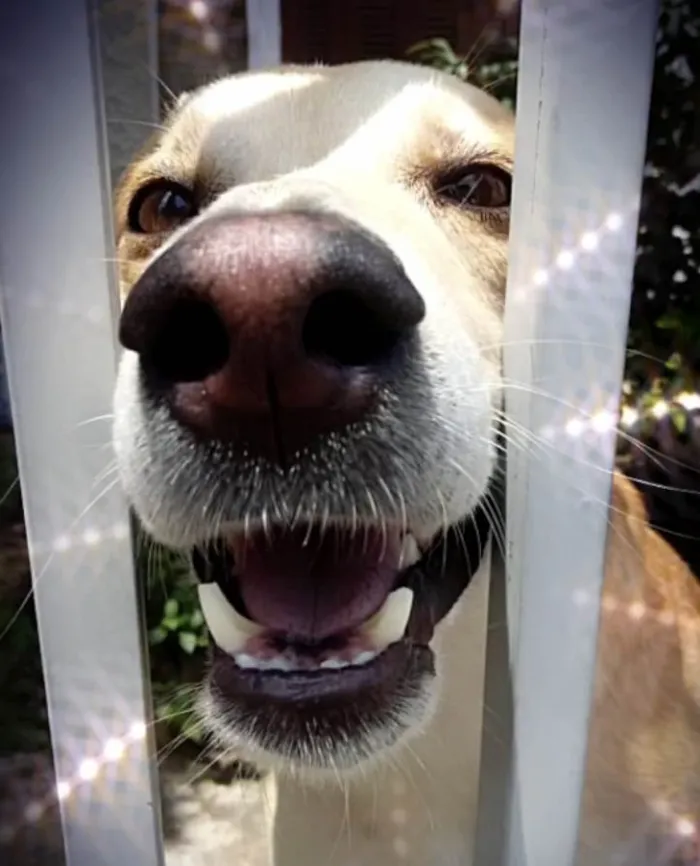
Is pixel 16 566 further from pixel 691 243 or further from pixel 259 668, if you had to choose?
pixel 691 243

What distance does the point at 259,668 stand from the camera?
922 mm

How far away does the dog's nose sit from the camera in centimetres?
65

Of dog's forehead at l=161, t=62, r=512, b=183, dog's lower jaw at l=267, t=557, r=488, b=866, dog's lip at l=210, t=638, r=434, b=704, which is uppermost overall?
dog's forehead at l=161, t=62, r=512, b=183

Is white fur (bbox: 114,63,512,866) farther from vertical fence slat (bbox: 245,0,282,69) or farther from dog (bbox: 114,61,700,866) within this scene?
vertical fence slat (bbox: 245,0,282,69)

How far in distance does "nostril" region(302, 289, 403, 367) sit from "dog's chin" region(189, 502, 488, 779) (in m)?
0.20

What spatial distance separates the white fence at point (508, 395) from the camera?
730mm

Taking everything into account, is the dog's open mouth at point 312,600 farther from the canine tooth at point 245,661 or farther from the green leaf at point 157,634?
the green leaf at point 157,634

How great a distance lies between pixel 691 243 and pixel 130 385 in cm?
69

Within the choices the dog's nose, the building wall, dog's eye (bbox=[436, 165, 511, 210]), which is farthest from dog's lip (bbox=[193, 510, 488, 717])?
the building wall

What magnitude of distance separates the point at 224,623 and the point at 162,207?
57 cm

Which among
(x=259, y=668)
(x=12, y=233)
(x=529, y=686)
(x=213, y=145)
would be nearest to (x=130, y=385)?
(x=12, y=233)

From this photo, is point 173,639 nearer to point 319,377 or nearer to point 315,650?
point 315,650


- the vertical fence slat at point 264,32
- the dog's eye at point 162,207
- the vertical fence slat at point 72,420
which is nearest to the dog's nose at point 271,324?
the vertical fence slat at point 72,420

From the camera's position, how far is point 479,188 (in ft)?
3.91
